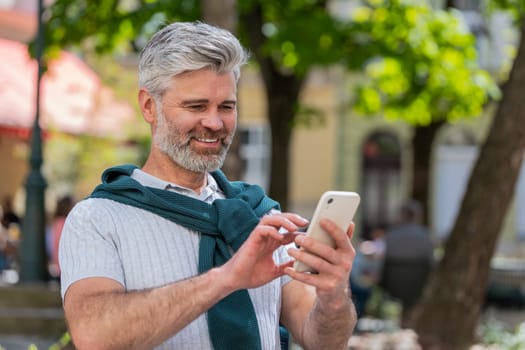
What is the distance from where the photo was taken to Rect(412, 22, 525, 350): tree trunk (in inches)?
379

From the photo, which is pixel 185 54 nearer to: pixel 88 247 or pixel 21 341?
pixel 88 247

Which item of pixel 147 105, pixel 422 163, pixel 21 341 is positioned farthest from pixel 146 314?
pixel 422 163

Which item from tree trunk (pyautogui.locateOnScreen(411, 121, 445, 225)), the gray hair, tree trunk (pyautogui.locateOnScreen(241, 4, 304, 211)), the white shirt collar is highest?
the gray hair

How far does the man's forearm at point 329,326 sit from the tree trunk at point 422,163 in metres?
17.9

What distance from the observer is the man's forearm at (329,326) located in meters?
2.77

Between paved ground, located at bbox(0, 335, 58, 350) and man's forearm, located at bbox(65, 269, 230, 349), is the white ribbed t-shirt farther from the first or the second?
paved ground, located at bbox(0, 335, 58, 350)

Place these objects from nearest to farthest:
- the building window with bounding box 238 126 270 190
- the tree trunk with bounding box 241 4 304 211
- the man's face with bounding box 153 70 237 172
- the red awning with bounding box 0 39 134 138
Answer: the man's face with bounding box 153 70 237 172 < the tree trunk with bounding box 241 4 304 211 < the red awning with bounding box 0 39 134 138 < the building window with bounding box 238 126 270 190

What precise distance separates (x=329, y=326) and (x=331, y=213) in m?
0.38

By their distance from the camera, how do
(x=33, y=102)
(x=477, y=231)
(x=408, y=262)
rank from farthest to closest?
1. (x=33, y=102)
2. (x=408, y=262)
3. (x=477, y=231)

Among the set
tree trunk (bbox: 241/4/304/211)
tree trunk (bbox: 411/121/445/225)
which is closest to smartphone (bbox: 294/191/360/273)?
tree trunk (bbox: 241/4/304/211)

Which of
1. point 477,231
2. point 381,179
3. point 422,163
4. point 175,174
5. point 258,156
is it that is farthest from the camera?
point 381,179

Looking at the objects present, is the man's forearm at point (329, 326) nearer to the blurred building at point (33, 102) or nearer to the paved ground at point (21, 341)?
the paved ground at point (21, 341)

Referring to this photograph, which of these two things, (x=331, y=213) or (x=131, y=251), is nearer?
(x=331, y=213)

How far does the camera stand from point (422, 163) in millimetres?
20688
